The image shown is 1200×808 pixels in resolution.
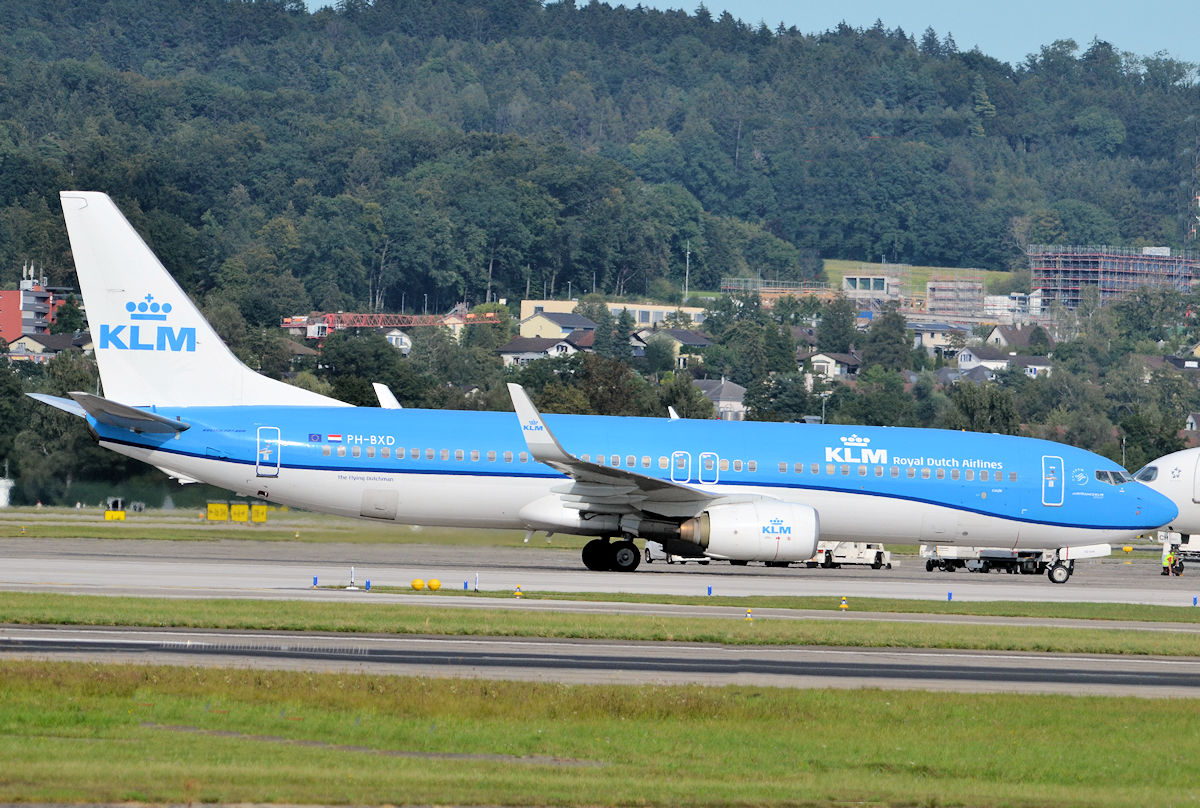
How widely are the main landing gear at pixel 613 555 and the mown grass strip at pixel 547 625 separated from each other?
1012cm

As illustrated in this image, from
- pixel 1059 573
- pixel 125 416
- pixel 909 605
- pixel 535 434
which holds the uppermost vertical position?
pixel 125 416

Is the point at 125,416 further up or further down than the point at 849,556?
further up

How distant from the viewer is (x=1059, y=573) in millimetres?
42656

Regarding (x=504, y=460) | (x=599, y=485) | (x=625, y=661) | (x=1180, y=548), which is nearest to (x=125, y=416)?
(x=504, y=460)

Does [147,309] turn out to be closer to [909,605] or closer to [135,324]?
[135,324]

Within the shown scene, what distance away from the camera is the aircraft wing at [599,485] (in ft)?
117

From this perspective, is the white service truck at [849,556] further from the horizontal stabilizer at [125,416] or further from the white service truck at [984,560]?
the horizontal stabilizer at [125,416]

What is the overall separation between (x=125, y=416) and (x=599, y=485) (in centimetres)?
990

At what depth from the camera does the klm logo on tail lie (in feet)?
124

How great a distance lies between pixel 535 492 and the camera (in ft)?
123

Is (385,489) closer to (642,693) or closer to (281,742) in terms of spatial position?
(642,693)

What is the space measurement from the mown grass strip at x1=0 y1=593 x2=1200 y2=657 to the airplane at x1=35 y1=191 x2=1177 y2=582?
26.8 ft

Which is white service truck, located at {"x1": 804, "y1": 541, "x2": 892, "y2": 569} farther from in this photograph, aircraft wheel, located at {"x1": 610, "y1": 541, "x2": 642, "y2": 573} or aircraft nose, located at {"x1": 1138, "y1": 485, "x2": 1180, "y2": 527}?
aircraft wheel, located at {"x1": 610, "y1": 541, "x2": 642, "y2": 573}

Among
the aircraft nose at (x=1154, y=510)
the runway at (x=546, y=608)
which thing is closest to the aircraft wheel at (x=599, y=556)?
the runway at (x=546, y=608)
